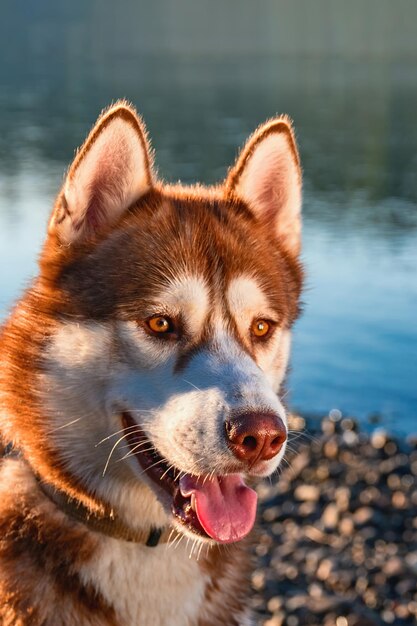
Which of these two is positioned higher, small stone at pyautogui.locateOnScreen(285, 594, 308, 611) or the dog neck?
the dog neck

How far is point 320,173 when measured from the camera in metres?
33.1

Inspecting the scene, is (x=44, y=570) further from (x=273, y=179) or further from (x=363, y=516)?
(x=363, y=516)

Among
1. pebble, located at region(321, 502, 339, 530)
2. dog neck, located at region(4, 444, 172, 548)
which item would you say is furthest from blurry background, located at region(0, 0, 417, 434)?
pebble, located at region(321, 502, 339, 530)

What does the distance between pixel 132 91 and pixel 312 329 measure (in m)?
52.6

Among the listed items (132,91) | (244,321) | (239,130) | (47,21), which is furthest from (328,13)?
(244,321)

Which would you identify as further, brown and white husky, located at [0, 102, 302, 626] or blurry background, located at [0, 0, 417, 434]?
blurry background, located at [0, 0, 417, 434]

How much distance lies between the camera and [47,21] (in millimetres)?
166750

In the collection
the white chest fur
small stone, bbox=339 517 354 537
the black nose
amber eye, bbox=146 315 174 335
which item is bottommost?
small stone, bbox=339 517 354 537

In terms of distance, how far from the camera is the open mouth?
379 centimetres

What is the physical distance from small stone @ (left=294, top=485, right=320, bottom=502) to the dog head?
4.98 m

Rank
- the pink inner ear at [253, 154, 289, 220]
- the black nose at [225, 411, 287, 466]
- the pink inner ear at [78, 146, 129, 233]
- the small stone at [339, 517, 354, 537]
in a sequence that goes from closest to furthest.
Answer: the black nose at [225, 411, 287, 466]
the pink inner ear at [78, 146, 129, 233]
the pink inner ear at [253, 154, 289, 220]
the small stone at [339, 517, 354, 537]

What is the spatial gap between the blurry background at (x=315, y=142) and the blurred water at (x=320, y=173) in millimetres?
51

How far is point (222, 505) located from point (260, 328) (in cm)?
74

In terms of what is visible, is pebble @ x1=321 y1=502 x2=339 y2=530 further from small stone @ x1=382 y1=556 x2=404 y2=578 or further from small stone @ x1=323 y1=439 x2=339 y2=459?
small stone @ x1=323 y1=439 x2=339 y2=459
